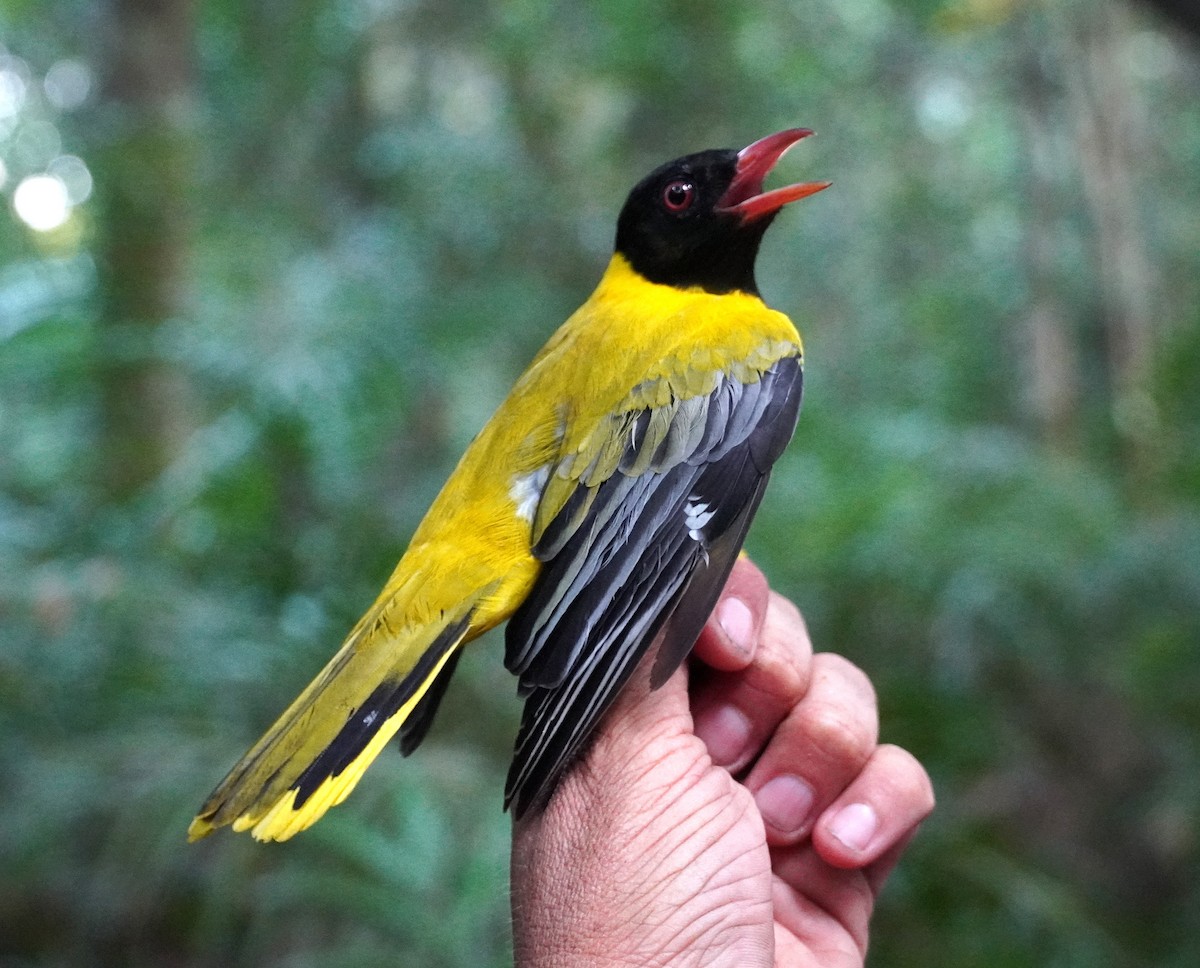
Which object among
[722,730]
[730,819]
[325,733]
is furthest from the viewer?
[722,730]

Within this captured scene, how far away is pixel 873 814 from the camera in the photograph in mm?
2236

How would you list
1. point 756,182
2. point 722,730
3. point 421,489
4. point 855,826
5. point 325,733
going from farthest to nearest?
1. point 421,489
2. point 756,182
3. point 722,730
4. point 855,826
5. point 325,733

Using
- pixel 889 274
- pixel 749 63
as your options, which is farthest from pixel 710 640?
pixel 889 274

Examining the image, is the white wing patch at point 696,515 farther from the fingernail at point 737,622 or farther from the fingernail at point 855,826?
the fingernail at point 855,826

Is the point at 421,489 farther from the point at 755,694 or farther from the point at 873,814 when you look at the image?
the point at 873,814

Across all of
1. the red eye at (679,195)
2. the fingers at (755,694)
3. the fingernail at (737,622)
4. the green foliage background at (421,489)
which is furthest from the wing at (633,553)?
the green foliage background at (421,489)

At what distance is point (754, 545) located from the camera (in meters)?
5.13

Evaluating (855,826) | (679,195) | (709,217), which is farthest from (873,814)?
(679,195)

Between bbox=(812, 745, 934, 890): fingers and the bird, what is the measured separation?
1.91 ft

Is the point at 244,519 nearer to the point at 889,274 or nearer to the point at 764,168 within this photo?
the point at 764,168

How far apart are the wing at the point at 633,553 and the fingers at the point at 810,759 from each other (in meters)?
0.42

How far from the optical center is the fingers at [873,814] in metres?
2.22

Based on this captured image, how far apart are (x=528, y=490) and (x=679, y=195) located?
3.71 feet

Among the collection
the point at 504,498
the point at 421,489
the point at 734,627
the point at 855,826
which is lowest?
the point at 421,489
